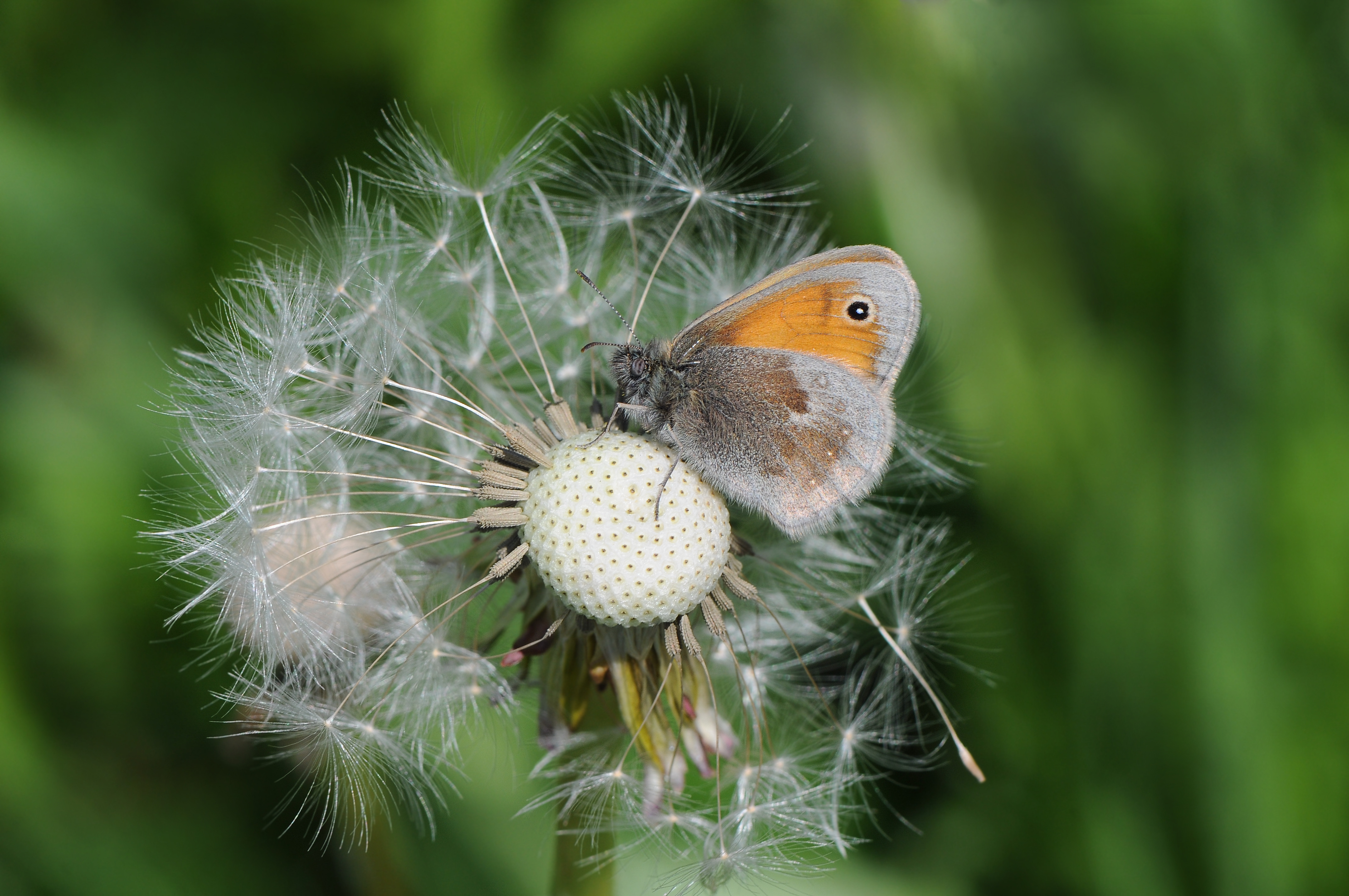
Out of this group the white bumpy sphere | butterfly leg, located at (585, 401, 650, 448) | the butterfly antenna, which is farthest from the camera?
the butterfly antenna

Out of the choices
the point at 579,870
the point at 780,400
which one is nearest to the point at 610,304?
the point at 780,400

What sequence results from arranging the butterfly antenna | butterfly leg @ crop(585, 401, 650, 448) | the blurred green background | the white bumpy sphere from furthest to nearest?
the blurred green background < the butterfly antenna < butterfly leg @ crop(585, 401, 650, 448) < the white bumpy sphere

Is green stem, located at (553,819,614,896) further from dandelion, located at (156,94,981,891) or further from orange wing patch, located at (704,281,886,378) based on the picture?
orange wing patch, located at (704,281,886,378)

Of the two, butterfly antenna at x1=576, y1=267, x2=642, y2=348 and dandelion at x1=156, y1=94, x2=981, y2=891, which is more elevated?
butterfly antenna at x1=576, y1=267, x2=642, y2=348

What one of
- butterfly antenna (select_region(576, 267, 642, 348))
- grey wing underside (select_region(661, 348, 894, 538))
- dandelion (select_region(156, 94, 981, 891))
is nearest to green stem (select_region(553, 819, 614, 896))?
dandelion (select_region(156, 94, 981, 891))

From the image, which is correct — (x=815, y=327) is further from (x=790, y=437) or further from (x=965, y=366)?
(x=965, y=366)
